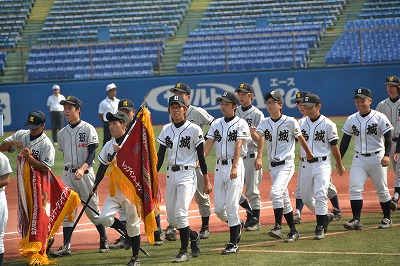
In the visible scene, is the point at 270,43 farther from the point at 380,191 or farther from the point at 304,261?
the point at 304,261

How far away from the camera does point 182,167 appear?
995 cm

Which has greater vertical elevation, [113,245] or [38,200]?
[38,200]

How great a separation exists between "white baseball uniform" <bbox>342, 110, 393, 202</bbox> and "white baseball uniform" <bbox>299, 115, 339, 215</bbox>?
503mm

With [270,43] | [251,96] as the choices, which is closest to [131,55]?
[270,43]

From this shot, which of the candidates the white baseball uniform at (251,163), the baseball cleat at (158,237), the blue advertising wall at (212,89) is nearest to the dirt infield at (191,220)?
the baseball cleat at (158,237)

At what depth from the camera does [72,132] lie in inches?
432

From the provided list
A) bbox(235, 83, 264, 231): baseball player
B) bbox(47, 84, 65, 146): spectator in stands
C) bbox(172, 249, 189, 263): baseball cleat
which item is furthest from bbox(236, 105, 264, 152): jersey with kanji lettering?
bbox(47, 84, 65, 146): spectator in stands

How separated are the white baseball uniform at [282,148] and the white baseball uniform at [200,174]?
1108 millimetres

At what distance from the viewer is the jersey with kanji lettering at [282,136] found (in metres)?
10.9

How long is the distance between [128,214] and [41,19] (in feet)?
84.6

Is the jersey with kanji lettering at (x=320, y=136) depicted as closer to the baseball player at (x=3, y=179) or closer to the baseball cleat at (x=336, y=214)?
the baseball cleat at (x=336, y=214)

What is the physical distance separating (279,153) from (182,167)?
→ 167cm

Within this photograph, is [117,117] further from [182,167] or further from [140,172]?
[182,167]

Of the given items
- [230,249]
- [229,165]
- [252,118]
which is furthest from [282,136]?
[230,249]
